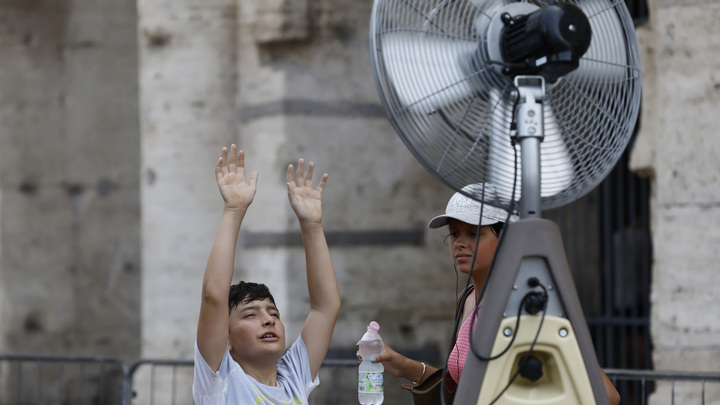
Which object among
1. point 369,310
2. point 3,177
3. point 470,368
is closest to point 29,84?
point 3,177

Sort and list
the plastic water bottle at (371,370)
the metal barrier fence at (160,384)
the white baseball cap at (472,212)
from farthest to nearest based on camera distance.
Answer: the metal barrier fence at (160,384)
the plastic water bottle at (371,370)
the white baseball cap at (472,212)

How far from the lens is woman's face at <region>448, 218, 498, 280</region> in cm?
321

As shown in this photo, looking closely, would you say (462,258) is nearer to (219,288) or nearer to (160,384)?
(219,288)

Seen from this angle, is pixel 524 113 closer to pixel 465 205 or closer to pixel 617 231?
pixel 465 205

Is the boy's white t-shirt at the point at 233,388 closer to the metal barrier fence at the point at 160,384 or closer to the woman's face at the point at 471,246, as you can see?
the woman's face at the point at 471,246

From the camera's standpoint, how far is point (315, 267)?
326 centimetres

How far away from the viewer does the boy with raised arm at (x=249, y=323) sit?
287 cm

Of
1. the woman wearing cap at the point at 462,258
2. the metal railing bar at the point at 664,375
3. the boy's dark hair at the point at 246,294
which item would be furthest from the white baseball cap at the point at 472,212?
the metal railing bar at the point at 664,375

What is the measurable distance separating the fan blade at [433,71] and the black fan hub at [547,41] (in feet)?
0.48

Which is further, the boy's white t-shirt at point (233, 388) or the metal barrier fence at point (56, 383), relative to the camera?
the metal barrier fence at point (56, 383)

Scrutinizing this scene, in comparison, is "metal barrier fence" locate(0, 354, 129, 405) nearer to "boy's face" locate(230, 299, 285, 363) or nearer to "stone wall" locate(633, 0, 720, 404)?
"stone wall" locate(633, 0, 720, 404)

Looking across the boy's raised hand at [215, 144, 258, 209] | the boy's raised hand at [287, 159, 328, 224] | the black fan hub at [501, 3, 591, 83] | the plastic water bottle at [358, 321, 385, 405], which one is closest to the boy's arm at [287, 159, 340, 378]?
the boy's raised hand at [287, 159, 328, 224]

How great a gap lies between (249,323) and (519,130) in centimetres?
104

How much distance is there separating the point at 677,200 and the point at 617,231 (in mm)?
1729
